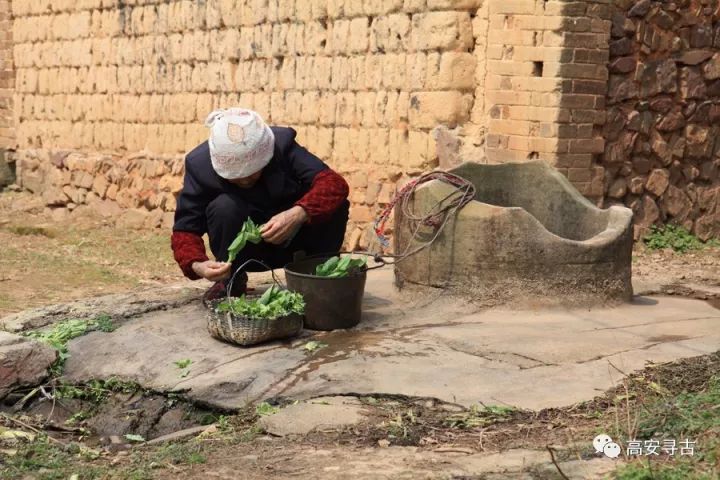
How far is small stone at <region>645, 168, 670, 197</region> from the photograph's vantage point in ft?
28.5

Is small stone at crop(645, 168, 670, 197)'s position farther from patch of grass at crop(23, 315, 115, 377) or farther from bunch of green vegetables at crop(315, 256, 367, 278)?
patch of grass at crop(23, 315, 115, 377)

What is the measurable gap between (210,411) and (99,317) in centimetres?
141

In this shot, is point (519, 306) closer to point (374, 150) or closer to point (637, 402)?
point (637, 402)

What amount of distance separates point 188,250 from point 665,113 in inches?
178

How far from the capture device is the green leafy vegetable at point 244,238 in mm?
5328

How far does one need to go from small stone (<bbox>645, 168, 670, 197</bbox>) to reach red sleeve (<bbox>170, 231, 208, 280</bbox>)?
4.32 meters

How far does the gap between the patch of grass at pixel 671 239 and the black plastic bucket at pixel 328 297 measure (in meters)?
4.00

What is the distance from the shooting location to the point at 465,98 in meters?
8.38

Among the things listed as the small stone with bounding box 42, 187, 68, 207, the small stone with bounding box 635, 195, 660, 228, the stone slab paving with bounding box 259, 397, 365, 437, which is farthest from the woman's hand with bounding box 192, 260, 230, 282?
the small stone with bounding box 42, 187, 68, 207

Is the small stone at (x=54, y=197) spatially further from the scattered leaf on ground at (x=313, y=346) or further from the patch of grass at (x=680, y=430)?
the patch of grass at (x=680, y=430)

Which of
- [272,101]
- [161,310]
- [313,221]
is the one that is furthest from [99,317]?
[272,101]

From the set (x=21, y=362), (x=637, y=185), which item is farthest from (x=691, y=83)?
(x=21, y=362)

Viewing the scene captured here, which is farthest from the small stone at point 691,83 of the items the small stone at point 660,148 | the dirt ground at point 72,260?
the dirt ground at point 72,260

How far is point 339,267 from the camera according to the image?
214 inches
